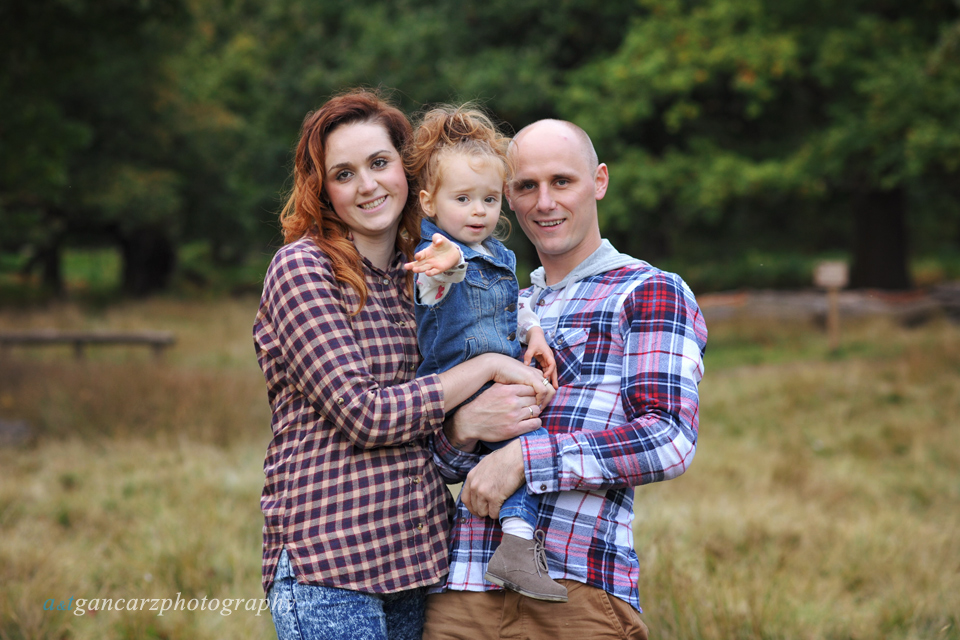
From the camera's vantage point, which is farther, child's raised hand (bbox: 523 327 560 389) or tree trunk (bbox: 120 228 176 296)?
tree trunk (bbox: 120 228 176 296)

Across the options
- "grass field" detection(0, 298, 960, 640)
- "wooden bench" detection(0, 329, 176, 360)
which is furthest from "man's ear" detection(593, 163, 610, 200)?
"wooden bench" detection(0, 329, 176, 360)

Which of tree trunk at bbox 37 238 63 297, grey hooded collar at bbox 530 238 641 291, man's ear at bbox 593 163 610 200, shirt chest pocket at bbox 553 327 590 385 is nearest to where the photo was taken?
shirt chest pocket at bbox 553 327 590 385

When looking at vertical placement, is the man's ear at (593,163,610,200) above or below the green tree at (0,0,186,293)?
below

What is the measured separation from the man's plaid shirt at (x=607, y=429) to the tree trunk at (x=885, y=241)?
1597 centimetres

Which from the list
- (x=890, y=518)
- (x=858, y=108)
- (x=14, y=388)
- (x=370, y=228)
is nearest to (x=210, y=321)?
(x=14, y=388)

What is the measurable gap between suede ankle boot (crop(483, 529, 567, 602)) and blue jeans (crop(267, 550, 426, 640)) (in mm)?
313

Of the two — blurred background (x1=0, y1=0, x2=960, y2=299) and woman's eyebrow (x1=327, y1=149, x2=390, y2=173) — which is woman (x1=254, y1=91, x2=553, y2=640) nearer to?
woman's eyebrow (x1=327, y1=149, x2=390, y2=173)

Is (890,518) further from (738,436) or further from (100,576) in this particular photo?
(100,576)

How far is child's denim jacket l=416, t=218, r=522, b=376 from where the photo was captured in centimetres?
217

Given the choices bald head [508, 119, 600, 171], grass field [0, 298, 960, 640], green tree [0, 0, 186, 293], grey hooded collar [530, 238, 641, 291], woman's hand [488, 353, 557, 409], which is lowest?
grass field [0, 298, 960, 640]

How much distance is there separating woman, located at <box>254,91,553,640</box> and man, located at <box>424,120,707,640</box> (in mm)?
90

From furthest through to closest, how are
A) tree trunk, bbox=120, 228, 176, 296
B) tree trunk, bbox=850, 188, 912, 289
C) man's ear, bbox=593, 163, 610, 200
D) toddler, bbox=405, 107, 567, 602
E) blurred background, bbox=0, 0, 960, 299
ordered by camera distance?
tree trunk, bbox=120, 228, 176, 296 → tree trunk, bbox=850, 188, 912, 289 → blurred background, bbox=0, 0, 960, 299 → man's ear, bbox=593, 163, 610, 200 → toddler, bbox=405, 107, 567, 602

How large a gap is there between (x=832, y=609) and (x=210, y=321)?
15.9 meters

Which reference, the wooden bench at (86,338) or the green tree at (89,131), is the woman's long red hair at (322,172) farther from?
the wooden bench at (86,338)
